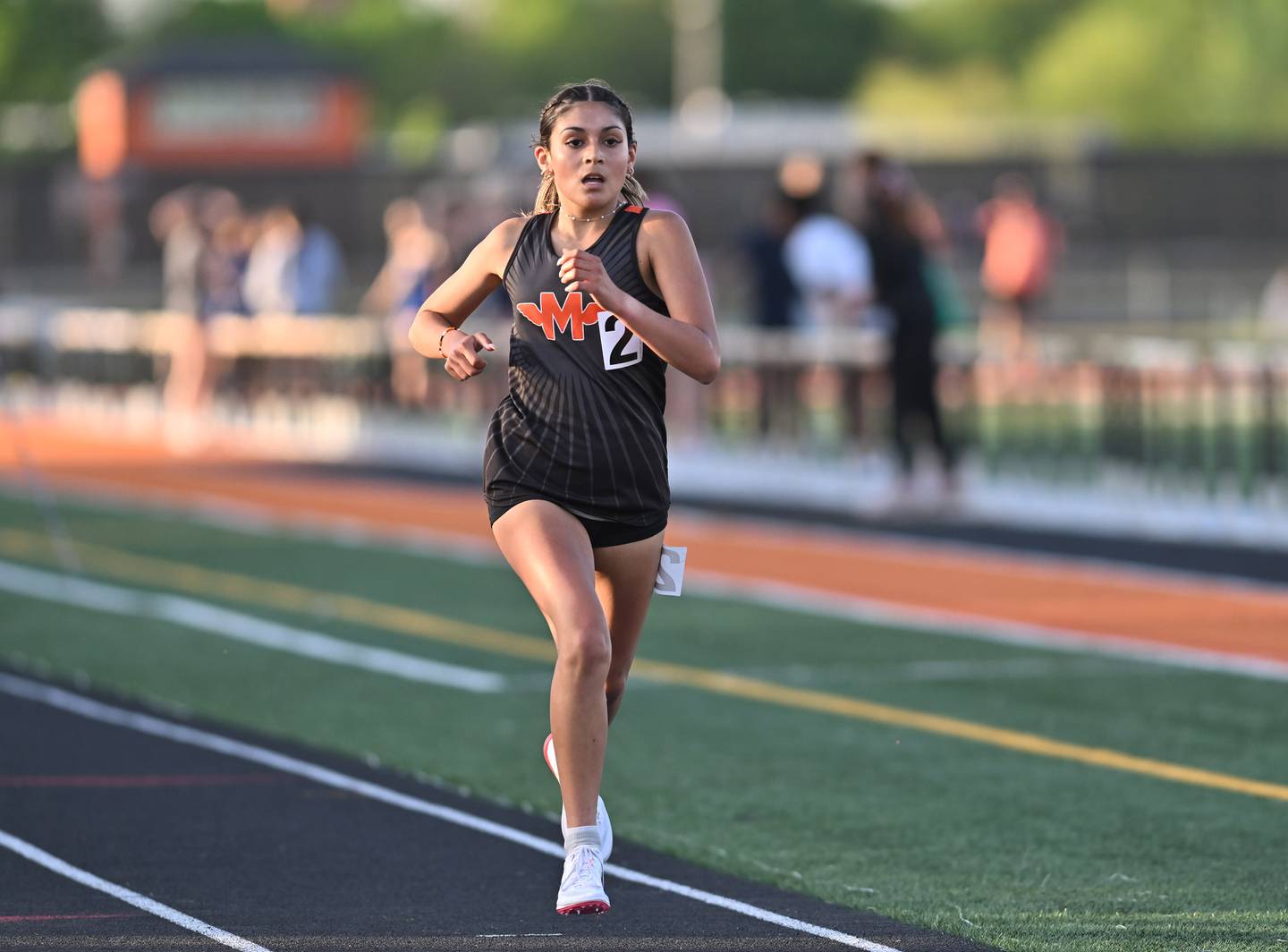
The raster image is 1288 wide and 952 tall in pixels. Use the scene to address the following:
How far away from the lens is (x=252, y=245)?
26.0 m

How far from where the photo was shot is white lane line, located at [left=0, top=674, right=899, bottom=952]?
6145 mm

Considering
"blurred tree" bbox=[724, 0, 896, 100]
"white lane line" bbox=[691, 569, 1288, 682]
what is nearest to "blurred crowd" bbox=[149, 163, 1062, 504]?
"white lane line" bbox=[691, 569, 1288, 682]

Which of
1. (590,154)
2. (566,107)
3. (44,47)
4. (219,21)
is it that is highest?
(219,21)

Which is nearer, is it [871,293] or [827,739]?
[827,739]

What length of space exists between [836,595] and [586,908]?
22.9 ft

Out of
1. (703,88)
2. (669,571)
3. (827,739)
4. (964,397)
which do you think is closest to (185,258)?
(964,397)

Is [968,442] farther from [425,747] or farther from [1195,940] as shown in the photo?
[1195,940]

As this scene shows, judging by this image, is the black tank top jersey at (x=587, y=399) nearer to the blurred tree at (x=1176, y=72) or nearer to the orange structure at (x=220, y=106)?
the orange structure at (x=220, y=106)

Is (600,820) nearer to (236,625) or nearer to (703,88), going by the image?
(236,625)

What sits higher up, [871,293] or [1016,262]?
[1016,262]

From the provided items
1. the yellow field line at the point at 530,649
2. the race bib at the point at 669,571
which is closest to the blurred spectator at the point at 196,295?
the yellow field line at the point at 530,649

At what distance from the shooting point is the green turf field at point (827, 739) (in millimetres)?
6500

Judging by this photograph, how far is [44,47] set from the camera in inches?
3780

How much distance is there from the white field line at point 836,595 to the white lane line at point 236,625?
2.20 m
